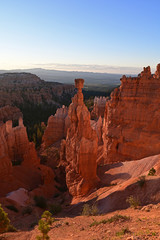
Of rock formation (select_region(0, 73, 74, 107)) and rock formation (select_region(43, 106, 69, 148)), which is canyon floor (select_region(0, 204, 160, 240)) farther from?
rock formation (select_region(0, 73, 74, 107))

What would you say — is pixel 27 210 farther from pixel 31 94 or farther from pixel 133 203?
pixel 31 94

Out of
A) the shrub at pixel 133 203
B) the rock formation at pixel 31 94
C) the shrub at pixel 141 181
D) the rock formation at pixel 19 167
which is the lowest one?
the rock formation at pixel 19 167

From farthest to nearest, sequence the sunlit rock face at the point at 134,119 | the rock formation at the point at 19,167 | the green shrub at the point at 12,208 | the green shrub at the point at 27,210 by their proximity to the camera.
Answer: the sunlit rock face at the point at 134,119 → the rock formation at the point at 19,167 → the green shrub at the point at 12,208 → the green shrub at the point at 27,210

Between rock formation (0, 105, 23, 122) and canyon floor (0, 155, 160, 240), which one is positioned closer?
canyon floor (0, 155, 160, 240)

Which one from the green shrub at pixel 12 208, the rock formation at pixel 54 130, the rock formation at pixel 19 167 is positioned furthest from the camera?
the rock formation at pixel 54 130

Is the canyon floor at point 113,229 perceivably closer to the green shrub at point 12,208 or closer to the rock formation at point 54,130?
the green shrub at point 12,208

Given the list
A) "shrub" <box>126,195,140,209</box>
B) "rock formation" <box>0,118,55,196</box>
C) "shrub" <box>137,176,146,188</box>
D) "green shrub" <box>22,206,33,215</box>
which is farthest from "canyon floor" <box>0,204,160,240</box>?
"rock formation" <box>0,118,55,196</box>

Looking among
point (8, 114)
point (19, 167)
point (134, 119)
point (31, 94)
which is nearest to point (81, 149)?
point (134, 119)

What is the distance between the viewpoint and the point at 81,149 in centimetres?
1254

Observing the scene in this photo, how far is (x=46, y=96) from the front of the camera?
65438 millimetres

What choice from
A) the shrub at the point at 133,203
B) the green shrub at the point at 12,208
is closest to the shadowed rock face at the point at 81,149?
the green shrub at the point at 12,208

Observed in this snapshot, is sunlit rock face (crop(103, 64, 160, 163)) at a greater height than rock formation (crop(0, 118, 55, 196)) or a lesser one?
greater

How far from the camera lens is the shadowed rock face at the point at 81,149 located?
40.9 ft

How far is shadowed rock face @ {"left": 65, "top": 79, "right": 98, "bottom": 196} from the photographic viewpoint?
12469 millimetres
